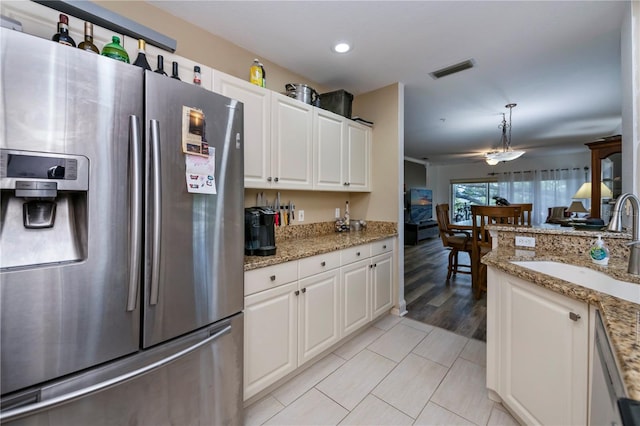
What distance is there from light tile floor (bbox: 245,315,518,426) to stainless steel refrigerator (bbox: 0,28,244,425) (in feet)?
1.78

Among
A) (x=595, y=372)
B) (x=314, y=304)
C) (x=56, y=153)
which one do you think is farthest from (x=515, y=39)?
(x=56, y=153)

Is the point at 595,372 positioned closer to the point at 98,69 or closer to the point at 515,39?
the point at 98,69

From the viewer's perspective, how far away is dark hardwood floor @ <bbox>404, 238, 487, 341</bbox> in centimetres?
266

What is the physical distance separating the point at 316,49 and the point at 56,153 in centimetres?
200

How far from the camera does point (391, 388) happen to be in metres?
1.77

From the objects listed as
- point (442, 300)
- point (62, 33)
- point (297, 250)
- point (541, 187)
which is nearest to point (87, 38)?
point (62, 33)

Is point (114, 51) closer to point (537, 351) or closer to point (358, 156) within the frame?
point (358, 156)

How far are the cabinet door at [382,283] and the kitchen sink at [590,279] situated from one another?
1227mm

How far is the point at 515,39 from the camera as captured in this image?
6.84ft

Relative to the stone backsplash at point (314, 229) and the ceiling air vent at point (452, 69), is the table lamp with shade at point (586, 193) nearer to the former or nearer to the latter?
the ceiling air vent at point (452, 69)

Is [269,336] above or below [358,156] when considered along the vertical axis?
below

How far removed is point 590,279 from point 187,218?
2157mm

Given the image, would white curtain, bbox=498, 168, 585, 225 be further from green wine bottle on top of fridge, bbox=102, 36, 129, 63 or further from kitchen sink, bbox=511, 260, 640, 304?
green wine bottle on top of fridge, bbox=102, 36, 129, 63

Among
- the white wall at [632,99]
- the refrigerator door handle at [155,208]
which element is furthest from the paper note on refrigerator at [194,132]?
the white wall at [632,99]
